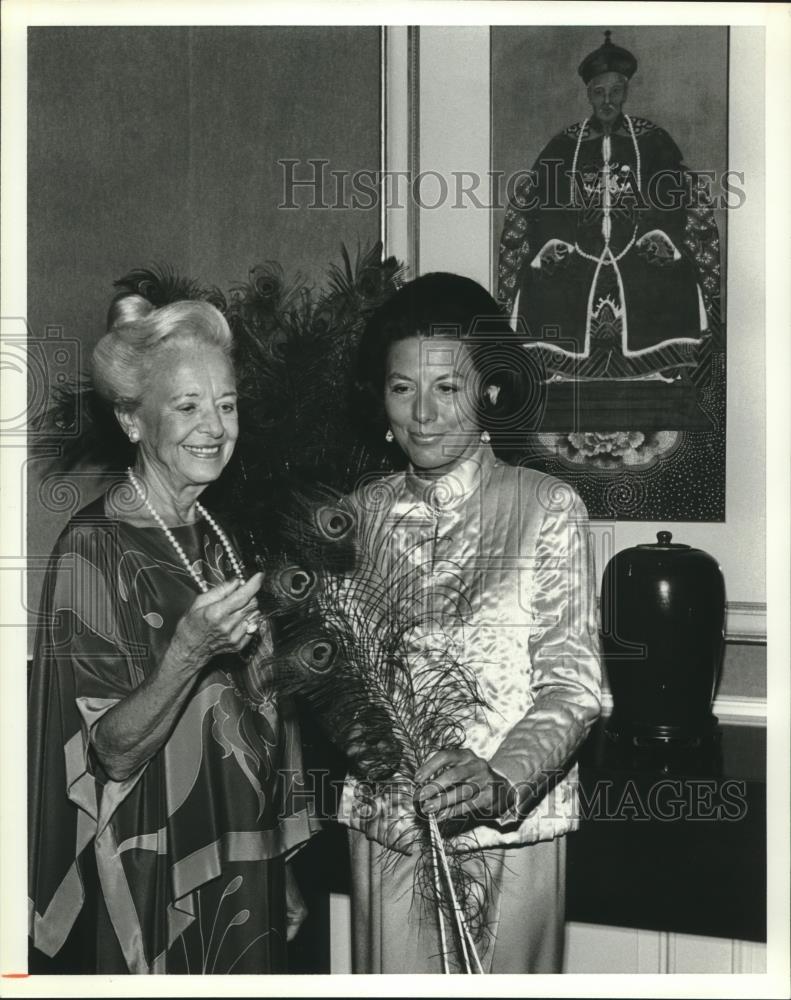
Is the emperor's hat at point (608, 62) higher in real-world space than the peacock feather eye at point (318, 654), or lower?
higher

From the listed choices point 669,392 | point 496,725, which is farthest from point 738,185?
point 496,725

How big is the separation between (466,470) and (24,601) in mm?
809

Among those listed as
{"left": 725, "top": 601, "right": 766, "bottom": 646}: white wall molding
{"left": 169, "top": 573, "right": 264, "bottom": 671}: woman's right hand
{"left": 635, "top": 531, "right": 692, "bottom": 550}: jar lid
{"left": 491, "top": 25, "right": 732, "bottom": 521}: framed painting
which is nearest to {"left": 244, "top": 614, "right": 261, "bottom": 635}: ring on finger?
{"left": 169, "top": 573, "right": 264, "bottom": 671}: woman's right hand

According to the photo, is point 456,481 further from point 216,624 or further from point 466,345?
point 216,624

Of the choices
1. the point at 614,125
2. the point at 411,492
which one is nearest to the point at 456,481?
the point at 411,492

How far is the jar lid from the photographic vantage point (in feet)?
6.05

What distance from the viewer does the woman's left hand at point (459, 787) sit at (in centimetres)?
182

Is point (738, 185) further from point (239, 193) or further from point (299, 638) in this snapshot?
point (299, 638)

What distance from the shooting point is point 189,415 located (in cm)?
184

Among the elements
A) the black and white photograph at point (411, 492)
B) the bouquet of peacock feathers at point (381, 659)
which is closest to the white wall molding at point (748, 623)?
the black and white photograph at point (411, 492)

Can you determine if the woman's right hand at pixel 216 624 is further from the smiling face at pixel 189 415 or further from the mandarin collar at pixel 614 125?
the mandarin collar at pixel 614 125

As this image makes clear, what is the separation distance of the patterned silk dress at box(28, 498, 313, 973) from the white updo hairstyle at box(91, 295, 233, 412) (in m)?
0.21

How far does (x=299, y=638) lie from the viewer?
1.85 meters

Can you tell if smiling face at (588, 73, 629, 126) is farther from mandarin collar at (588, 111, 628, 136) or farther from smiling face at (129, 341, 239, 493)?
smiling face at (129, 341, 239, 493)
